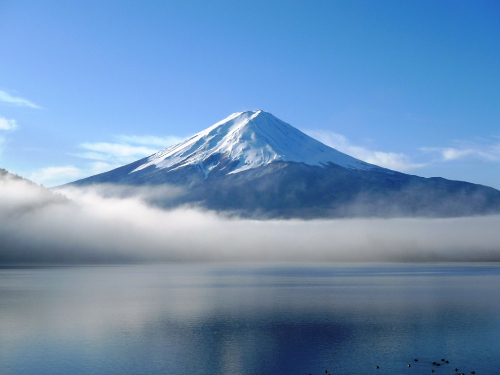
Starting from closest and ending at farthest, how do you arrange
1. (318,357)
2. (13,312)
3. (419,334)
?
(318,357), (419,334), (13,312)

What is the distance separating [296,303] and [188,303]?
10283 mm

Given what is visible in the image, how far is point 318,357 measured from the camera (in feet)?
88.6

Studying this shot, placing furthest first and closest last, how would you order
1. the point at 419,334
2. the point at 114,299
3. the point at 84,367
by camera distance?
the point at 114,299
the point at 419,334
the point at 84,367

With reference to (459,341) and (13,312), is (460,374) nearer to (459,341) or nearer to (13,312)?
(459,341)

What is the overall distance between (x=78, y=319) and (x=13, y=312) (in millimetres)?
7645

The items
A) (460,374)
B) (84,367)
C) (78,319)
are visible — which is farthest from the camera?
(78,319)

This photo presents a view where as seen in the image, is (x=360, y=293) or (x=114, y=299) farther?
(x=360, y=293)

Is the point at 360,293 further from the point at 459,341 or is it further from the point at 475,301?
the point at 459,341

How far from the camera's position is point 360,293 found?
2469 inches

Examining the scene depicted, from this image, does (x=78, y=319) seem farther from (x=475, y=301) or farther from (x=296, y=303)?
(x=475, y=301)

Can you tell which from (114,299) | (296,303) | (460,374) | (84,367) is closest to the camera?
(460,374)

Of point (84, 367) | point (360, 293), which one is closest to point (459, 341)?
point (84, 367)

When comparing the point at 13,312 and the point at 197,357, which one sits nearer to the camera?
the point at 197,357

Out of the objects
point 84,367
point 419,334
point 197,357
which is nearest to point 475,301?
point 419,334
